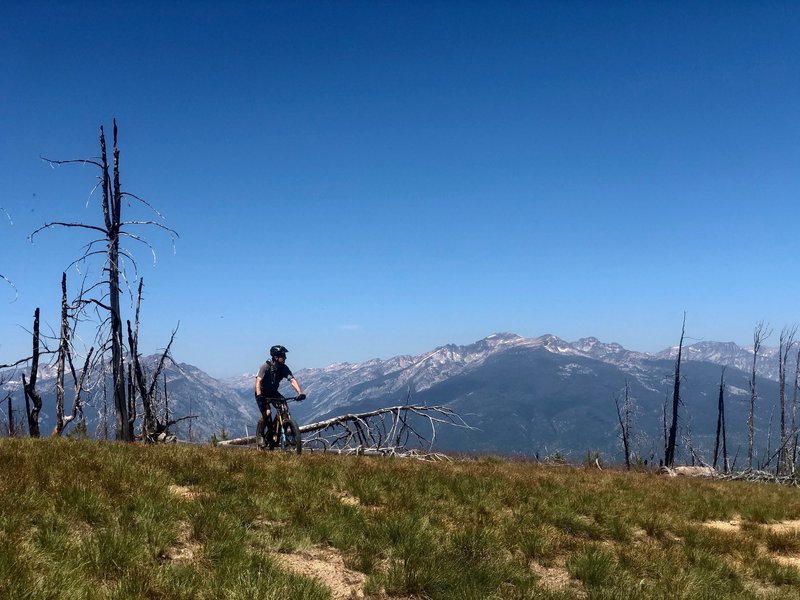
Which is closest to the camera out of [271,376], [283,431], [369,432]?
[283,431]

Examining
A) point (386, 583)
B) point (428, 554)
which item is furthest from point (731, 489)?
point (386, 583)

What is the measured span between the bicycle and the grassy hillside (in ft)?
8.39

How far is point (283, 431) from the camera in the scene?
15.4 metres

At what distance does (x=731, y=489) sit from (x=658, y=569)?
10.0 m

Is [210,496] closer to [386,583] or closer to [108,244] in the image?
[386,583]

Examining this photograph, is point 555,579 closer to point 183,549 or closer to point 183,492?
point 183,549

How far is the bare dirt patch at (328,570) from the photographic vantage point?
6.58m

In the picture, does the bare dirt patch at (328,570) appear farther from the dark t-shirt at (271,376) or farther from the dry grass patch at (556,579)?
the dark t-shirt at (271,376)

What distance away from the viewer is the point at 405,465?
527 inches

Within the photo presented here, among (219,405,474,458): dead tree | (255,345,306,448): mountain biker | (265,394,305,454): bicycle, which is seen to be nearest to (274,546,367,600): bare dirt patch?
(265,394,305,454): bicycle

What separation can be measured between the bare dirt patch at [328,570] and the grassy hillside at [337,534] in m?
0.03

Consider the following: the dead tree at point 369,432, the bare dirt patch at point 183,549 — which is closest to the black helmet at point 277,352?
the dead tree at point 369,432

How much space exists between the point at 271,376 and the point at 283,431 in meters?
1.52

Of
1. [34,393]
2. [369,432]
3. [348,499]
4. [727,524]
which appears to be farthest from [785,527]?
[34,393]
